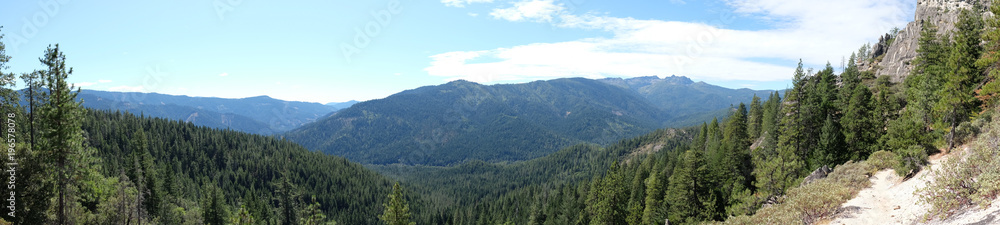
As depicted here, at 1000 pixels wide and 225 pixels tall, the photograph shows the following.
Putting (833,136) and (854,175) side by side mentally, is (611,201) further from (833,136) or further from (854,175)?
(854,175)

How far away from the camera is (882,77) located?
216 feet

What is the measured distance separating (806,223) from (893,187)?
10449 millimetres

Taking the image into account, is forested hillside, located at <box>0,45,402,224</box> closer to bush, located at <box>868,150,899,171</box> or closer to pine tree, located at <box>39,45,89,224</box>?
pine tree, located at <box>39,45,89,224</box>

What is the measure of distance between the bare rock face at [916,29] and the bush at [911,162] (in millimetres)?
47456

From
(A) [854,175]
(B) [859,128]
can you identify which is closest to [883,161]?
(A) [854,175]

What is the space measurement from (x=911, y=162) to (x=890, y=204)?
727cm

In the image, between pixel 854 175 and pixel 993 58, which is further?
pixel 854 175

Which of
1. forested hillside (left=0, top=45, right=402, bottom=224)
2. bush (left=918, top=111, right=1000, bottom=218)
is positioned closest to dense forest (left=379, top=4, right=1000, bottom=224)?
bush (left=918, top=111, right=1000, bottom=218)

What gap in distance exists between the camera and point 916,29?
7362cm

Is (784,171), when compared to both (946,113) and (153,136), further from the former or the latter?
(153,136)

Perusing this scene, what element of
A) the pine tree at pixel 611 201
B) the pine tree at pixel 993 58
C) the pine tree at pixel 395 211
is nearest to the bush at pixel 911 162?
the pine tree at pixel 993 58

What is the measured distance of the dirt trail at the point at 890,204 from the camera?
22.7 m

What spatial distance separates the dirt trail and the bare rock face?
49.0m

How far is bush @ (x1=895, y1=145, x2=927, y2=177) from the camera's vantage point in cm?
3061
